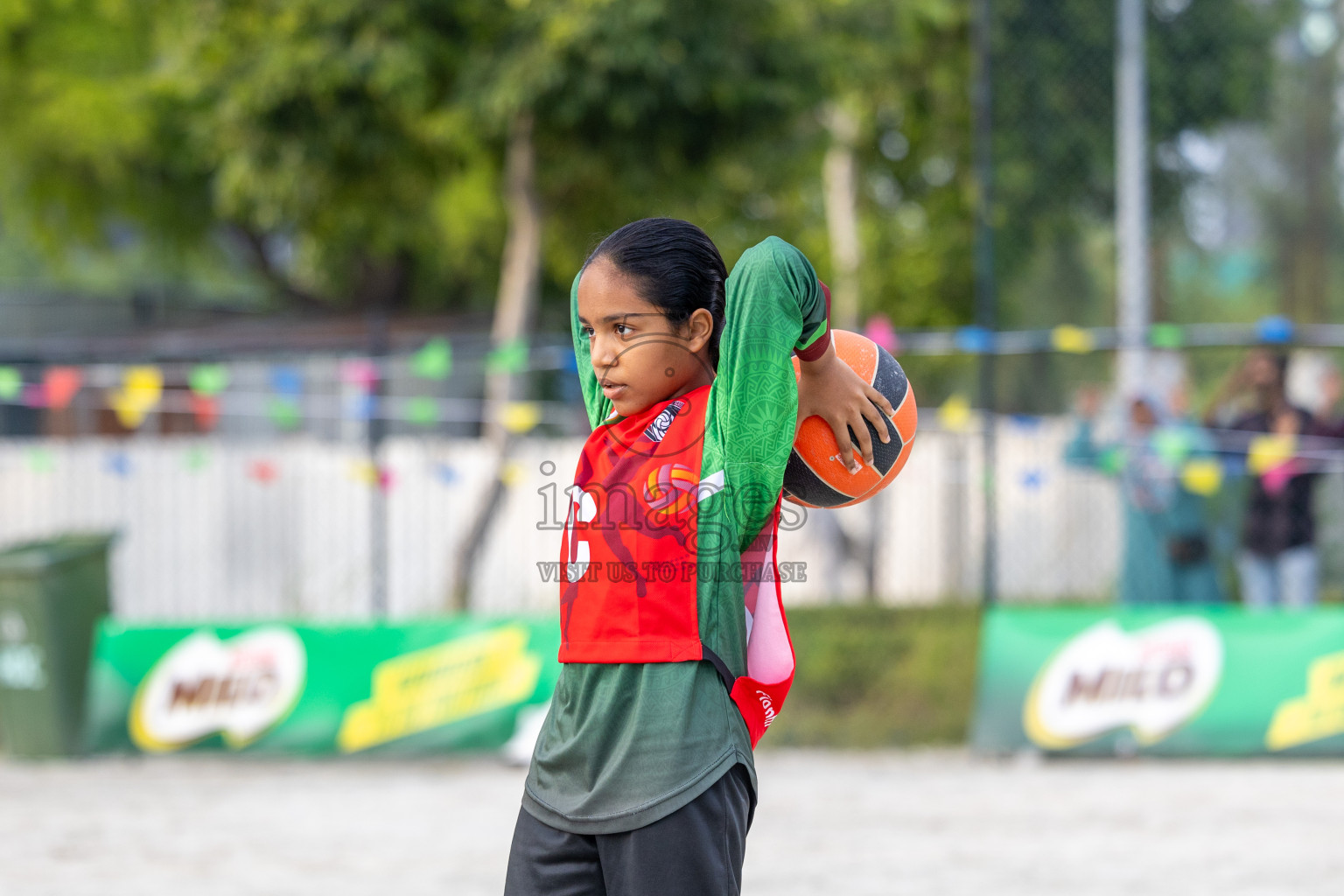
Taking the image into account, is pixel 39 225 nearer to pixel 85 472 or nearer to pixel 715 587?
pixel 85 472

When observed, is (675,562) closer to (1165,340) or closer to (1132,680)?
(1132,680)

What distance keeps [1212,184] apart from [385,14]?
578cm

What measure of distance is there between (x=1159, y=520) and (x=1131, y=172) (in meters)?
2.64

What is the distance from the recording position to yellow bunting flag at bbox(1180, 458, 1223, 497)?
796cm

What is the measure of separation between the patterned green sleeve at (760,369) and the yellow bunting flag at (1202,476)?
21.3 feet

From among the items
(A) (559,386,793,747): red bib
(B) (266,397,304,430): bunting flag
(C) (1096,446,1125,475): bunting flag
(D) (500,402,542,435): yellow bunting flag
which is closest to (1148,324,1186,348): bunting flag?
(C) (1096,446,1125,475): bunting flag

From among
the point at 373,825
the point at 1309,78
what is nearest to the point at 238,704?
the point at 373,825

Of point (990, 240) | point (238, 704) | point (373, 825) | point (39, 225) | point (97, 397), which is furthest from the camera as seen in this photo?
point (39, 225)

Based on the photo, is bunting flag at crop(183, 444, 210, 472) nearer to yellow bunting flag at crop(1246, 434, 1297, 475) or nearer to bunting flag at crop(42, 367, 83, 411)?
bunting flag at crop(42, 367, 83, 411)

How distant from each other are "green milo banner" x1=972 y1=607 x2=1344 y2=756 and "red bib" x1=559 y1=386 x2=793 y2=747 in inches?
204

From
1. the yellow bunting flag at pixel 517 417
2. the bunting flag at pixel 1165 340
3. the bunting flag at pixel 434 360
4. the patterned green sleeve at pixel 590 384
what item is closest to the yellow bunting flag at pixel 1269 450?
the bunting flag at pixel 1165 340

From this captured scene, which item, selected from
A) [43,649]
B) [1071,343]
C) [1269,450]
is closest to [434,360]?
[43,649]

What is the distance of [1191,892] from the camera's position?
481cm

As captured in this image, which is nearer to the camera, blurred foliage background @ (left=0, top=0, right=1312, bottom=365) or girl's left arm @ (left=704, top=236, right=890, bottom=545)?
girl's left arm @ (left=704, top=236, right=890, bottom=545)
